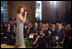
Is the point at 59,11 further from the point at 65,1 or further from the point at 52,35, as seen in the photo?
the point at 52,35

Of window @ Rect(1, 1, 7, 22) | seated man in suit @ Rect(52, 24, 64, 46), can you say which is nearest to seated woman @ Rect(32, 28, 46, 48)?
seated man in suit @ Rect(52, 24, 64, 46)

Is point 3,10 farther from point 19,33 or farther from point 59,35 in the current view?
point 59,35

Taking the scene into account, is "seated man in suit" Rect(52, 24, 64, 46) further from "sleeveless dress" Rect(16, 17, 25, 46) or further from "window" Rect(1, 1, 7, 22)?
"window" Rect(1, 1, 7, 22)

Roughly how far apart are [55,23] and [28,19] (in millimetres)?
1108

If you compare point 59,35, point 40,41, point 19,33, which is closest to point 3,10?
point 19,33

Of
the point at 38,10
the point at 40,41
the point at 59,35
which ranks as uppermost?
the point at 38,10

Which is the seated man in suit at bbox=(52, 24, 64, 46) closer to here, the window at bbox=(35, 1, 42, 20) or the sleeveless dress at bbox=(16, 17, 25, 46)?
the window at bbox=(35, 1, 42, 20)

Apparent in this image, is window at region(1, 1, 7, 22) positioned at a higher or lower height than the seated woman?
higher

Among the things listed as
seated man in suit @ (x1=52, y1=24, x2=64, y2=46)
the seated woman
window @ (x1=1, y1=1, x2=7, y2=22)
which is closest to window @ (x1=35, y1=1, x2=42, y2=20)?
the seated woman

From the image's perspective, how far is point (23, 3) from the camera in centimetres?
845

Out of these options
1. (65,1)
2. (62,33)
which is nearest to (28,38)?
(62,33)

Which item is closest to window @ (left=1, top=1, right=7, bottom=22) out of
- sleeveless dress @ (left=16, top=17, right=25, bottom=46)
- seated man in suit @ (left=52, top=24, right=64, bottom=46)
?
sleeveless dress @ (left=16, top=17, right=25, bottom=46)

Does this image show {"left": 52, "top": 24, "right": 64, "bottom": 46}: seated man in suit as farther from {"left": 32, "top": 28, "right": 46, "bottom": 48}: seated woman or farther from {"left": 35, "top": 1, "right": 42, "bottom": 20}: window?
{"left": 35, "top": 1, "right": 42, "bottom": 20}: window

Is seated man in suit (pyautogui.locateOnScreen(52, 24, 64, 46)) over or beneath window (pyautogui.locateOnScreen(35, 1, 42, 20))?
beneath
